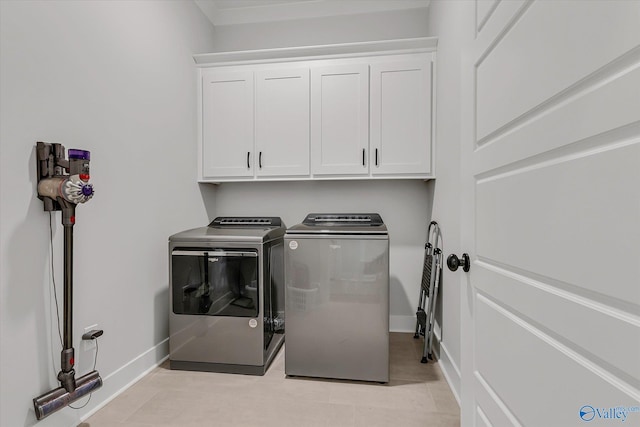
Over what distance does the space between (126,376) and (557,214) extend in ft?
7.24

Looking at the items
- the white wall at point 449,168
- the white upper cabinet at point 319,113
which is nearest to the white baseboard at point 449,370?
the white wall at point 449,168

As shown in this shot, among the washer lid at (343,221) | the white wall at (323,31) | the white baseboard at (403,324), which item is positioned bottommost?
the white baseboard at (403,324)

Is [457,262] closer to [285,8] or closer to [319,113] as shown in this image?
[319,113]

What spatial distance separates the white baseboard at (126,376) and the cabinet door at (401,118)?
201 cm

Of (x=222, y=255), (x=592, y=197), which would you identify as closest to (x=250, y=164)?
(x=222, y=255)

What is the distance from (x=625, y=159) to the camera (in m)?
0.51

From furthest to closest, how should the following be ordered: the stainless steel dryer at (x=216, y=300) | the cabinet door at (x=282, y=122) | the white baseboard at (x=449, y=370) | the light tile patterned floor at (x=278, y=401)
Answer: the cabinet door at (x=282, y=122) → the stainless steel dryer at (x=216, y=300) → the white baseboard at (x=449, y=370) → the light tile patterned floor at (x=278, y=401)

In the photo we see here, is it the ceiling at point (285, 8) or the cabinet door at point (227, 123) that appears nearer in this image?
the cabinet door at point (227, 123)

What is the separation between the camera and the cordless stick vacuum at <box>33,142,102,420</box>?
127 cm

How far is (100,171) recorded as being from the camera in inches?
63.8

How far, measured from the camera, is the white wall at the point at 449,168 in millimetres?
1738

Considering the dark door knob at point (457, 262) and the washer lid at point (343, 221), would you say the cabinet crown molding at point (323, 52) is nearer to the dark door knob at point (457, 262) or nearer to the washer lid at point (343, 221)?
the washer lid at point (343, 221)

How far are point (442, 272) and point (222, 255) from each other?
4.94 feet

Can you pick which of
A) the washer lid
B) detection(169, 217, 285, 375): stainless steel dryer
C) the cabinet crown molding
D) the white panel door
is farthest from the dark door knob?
the cabinet crown molding
